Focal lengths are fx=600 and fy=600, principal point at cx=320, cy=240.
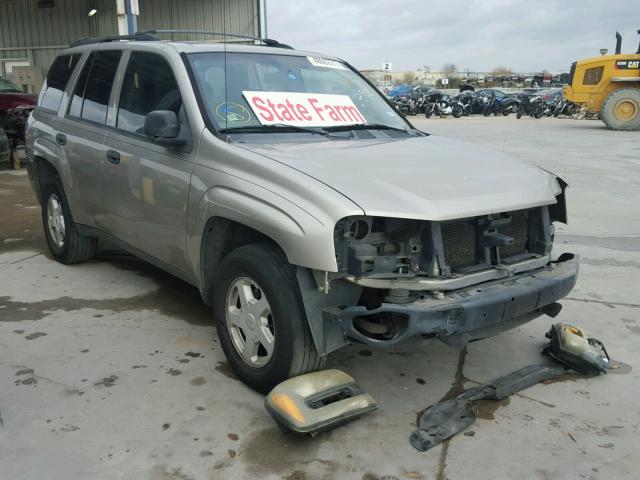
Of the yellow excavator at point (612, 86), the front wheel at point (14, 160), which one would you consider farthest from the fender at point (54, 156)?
the yellow excavator at point (612, 86)

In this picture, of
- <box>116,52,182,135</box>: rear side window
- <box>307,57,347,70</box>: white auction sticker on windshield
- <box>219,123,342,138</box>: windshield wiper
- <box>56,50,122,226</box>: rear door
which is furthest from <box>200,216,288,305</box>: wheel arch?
<box>307,57,347,70</box>: white auction sticker on windshield

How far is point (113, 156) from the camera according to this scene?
4133 millimetres

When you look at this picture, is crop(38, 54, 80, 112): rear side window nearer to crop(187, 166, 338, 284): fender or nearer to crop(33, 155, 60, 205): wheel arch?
crop(33, 155, 60, 205): wheel arch

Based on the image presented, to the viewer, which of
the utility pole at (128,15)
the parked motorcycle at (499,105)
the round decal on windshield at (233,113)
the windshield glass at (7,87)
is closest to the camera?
the round decal on windshield at (233,113)

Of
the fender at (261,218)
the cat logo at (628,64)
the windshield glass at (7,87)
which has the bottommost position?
the fender at (261,218)

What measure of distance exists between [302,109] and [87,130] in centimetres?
180

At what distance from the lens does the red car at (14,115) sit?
11563 millimetres

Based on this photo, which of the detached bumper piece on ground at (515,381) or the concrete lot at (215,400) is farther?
the detached bumper piece on ground at (515,381)

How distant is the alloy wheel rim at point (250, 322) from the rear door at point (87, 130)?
177cm

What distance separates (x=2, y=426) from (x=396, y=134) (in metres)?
2.84

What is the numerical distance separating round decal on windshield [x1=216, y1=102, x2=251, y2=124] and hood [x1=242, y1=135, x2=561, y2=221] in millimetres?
335

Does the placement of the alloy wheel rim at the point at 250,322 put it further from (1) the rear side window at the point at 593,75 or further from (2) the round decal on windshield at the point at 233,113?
(1) the rear side window at the point at 593,75

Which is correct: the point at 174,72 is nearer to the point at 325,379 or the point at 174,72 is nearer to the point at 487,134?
the point at 325,379

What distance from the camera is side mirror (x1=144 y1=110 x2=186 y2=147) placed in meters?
3.38
